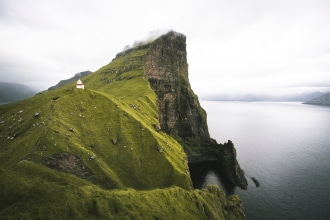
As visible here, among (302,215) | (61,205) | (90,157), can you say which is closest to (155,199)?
(61,205)

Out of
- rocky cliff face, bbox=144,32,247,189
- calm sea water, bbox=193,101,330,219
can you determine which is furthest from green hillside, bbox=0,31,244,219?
rocky cliff face, bbox=144,32,247,189

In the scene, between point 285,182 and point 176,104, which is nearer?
point 285,182

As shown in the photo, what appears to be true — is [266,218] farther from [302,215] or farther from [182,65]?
[182,65]

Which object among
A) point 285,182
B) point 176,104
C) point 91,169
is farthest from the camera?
point 176,104

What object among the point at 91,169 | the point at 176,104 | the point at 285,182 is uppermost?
the point at 176,104

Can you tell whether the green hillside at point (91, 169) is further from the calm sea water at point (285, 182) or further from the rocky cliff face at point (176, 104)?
the rocky cliff face at point (176, 104)

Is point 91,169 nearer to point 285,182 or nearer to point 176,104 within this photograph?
Answer: point 285,182

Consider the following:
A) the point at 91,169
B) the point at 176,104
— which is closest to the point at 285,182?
the point at 176,104
